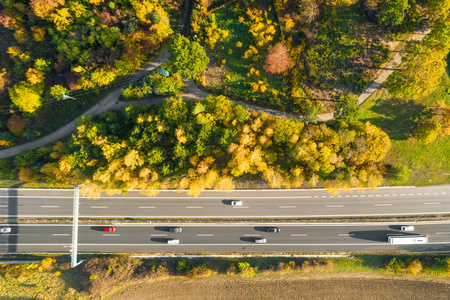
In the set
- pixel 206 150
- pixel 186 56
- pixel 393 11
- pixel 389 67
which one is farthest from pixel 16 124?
pixel 389 67

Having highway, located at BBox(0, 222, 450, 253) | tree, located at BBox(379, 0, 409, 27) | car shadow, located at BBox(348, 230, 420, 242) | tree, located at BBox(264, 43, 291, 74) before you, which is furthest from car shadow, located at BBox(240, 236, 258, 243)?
tree, located at BBox(379, 0, 409, 27)

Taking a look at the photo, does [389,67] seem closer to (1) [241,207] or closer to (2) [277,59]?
(2) [277,59]

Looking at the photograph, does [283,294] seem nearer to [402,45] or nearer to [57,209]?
[57,209]

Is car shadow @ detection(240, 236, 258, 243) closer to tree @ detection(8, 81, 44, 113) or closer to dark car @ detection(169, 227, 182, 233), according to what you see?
dark car @ detection(169, 227, 182, 233)

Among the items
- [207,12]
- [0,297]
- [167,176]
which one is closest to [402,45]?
[207,12]

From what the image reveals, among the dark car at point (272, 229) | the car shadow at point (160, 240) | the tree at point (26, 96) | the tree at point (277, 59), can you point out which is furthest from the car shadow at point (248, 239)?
the tree at point (26, 96)

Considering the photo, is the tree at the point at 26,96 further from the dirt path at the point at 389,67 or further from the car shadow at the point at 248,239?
the dirt path at the point at 389,67
